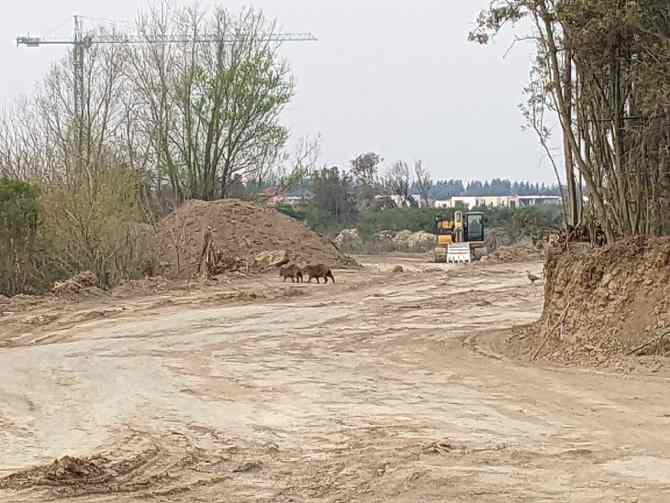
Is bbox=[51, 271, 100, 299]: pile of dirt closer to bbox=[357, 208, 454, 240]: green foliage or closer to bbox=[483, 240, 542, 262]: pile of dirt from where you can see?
bbox=[483, 240, 542, 262]: pile of dirt

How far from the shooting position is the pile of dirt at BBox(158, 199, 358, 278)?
36.5m

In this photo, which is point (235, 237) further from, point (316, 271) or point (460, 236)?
point (460, 236)

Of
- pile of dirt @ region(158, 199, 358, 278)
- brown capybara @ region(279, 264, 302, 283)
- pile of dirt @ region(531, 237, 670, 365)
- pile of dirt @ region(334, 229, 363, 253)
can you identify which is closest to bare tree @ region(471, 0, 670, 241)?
pile of dirt @ region(531, 237, 670, 365)

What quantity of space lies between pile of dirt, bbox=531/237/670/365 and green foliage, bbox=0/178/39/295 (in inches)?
672

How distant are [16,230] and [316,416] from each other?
1984cm

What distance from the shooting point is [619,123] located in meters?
16.7

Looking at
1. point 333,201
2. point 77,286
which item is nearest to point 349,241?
point 333,201

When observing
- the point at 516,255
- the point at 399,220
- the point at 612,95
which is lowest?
the point at 516,255

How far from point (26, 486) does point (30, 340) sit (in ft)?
44.1

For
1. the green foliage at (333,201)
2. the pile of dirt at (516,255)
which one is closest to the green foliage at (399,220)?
the green foliage at (333,201)

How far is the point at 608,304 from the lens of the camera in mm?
15961

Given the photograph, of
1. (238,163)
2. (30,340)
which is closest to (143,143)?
(238,163)

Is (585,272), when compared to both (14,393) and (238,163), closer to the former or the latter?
(14,393)

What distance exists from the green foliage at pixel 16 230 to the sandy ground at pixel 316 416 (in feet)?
23.7
